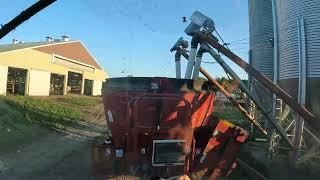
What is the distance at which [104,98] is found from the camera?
12.3 m

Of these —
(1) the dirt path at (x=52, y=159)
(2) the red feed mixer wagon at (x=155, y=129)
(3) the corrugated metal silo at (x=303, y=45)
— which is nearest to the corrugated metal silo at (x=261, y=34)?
(3) the corrugated metal silo at (x=303, y=45)

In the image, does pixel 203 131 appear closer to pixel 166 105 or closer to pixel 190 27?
pixel 166 105

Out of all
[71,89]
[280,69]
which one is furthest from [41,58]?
[280,69]

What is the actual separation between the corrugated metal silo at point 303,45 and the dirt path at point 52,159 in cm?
791

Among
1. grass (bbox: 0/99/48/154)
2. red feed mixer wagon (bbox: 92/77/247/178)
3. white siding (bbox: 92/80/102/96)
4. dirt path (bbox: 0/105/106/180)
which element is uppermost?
white siding (bbox: 92/80/102/96)

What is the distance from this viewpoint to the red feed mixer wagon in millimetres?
10805

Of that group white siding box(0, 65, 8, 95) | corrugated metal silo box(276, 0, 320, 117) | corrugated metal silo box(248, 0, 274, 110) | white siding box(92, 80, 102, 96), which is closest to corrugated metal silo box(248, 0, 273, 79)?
corrugated metal silo box(248, 0, 274, 110)

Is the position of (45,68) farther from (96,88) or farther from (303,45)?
(303,45)

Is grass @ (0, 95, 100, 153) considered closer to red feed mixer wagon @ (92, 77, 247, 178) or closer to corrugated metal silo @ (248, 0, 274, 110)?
red feed mixer wagon @ (92, 77, 247, 178)

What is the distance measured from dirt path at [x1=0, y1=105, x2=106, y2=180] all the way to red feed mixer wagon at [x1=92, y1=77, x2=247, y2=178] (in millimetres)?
2090

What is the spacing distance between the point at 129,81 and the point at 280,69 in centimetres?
972

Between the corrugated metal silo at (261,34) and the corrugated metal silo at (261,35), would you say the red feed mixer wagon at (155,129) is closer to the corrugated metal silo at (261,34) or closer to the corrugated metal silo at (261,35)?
the corrugated metal silo at (261,35)

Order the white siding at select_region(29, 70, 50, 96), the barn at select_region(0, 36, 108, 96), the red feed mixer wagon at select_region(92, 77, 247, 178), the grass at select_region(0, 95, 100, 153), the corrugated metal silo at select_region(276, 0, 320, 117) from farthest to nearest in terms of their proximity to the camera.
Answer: the white siding at select_region(29, 70, 50, 96) < the barn at select_region(0, 36, 108, 96) < the grass at select_region(0, 95, 100, 153) < the corrugated metal silo at select_region(276, 0, 320, 117) < the red feed mixer wagon at select_region(92, 77, 247, 178)

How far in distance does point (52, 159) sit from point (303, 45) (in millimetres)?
9384
